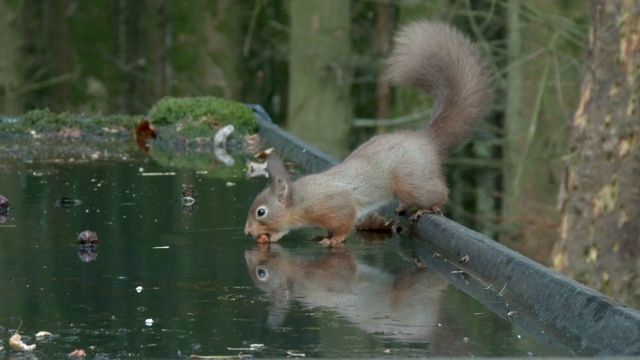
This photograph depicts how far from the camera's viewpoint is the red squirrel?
4328mm

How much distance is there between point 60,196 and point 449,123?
1532 millimetres

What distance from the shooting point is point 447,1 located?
44.4 feet

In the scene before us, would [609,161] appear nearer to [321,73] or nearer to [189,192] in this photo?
[321,73]

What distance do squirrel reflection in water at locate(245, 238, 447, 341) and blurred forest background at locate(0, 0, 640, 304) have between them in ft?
28.7

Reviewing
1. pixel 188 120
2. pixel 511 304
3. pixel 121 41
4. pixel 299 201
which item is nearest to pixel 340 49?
pixel 121 41

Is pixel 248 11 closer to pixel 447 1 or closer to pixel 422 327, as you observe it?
pixel 447 1

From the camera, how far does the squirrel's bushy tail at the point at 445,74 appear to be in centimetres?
507

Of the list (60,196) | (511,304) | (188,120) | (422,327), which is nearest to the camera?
(422,327)

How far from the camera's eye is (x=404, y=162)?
4652mm

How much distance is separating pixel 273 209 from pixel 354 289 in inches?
44.6

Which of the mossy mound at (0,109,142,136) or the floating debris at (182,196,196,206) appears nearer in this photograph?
the floating debris at (182,196,196,206)

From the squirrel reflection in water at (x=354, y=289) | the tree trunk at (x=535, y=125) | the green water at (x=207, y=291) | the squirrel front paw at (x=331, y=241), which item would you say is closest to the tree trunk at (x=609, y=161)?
the tree trunk at (x=535, y=125)

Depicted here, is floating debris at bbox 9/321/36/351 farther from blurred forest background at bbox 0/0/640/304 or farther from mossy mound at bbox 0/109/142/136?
blurred forest background at bbox 0/0/640/304

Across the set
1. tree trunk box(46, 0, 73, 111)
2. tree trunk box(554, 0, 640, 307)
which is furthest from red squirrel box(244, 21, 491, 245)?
tree trunk box(46, 0, 73, 111)
